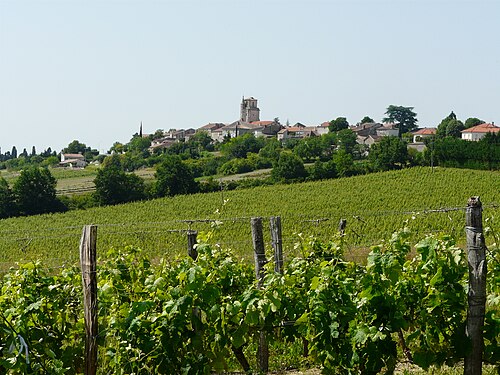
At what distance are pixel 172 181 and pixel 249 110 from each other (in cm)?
9982

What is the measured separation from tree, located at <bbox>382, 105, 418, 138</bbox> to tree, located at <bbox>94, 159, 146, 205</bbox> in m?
93.2

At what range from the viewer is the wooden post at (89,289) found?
4773 millimetres

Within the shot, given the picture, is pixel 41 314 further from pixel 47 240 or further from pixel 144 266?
pixel 47 240

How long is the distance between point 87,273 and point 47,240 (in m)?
30.3

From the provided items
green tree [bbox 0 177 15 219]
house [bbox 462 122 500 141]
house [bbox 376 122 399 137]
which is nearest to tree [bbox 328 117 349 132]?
house [bbox 376 122 399 137]

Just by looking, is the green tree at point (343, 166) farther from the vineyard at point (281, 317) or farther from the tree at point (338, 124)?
the vineyard at point (281, 317)

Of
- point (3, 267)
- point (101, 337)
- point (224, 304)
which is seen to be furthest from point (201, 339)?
point (3, 267)

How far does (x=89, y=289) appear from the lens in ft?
15.7

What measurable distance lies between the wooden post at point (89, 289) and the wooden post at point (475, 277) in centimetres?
280

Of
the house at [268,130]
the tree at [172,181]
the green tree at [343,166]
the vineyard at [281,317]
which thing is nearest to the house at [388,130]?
the house at [268,130]

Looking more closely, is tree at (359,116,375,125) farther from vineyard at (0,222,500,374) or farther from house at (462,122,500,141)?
vineyard at (0,222,500,374)

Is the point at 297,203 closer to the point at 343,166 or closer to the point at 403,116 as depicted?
the point at 343,166

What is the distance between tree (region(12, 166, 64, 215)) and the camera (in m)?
51.5

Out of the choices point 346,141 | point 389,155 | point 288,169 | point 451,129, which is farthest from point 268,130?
point 389,155
